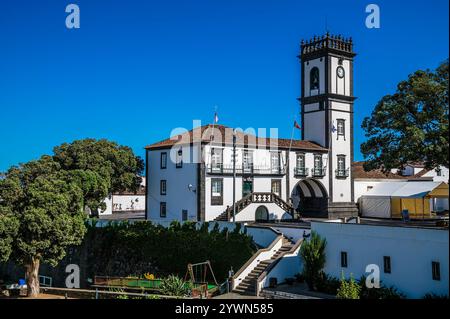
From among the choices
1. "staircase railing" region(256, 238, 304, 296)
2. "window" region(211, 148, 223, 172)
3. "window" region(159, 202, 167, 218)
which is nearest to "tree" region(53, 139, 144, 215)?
"window" region(159, 202, 167, 218)

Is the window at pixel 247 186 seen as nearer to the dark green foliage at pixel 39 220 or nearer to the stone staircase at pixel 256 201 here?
the stone staircase at pixel 256 201

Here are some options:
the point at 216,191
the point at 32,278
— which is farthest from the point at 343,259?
the point at 32,278

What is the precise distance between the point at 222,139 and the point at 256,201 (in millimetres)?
5565

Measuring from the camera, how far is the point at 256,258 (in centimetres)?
Result: 2820

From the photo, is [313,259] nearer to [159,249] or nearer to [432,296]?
[432,296]

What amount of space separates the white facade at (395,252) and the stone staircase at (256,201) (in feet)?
41.0

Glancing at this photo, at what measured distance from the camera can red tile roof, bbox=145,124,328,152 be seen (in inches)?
1592

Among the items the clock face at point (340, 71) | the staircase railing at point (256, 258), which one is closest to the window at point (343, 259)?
the staircase railing at point (256, 258)

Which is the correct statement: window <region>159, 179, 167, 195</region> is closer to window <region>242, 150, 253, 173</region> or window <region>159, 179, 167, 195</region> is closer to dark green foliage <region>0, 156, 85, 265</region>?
window <region>242, 150, 253, 173</region>

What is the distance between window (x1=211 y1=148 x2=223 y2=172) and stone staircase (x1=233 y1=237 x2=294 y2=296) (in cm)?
1148

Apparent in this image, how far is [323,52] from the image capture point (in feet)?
152

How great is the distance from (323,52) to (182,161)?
55.5 ft

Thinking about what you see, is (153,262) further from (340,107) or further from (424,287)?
(340,107)
